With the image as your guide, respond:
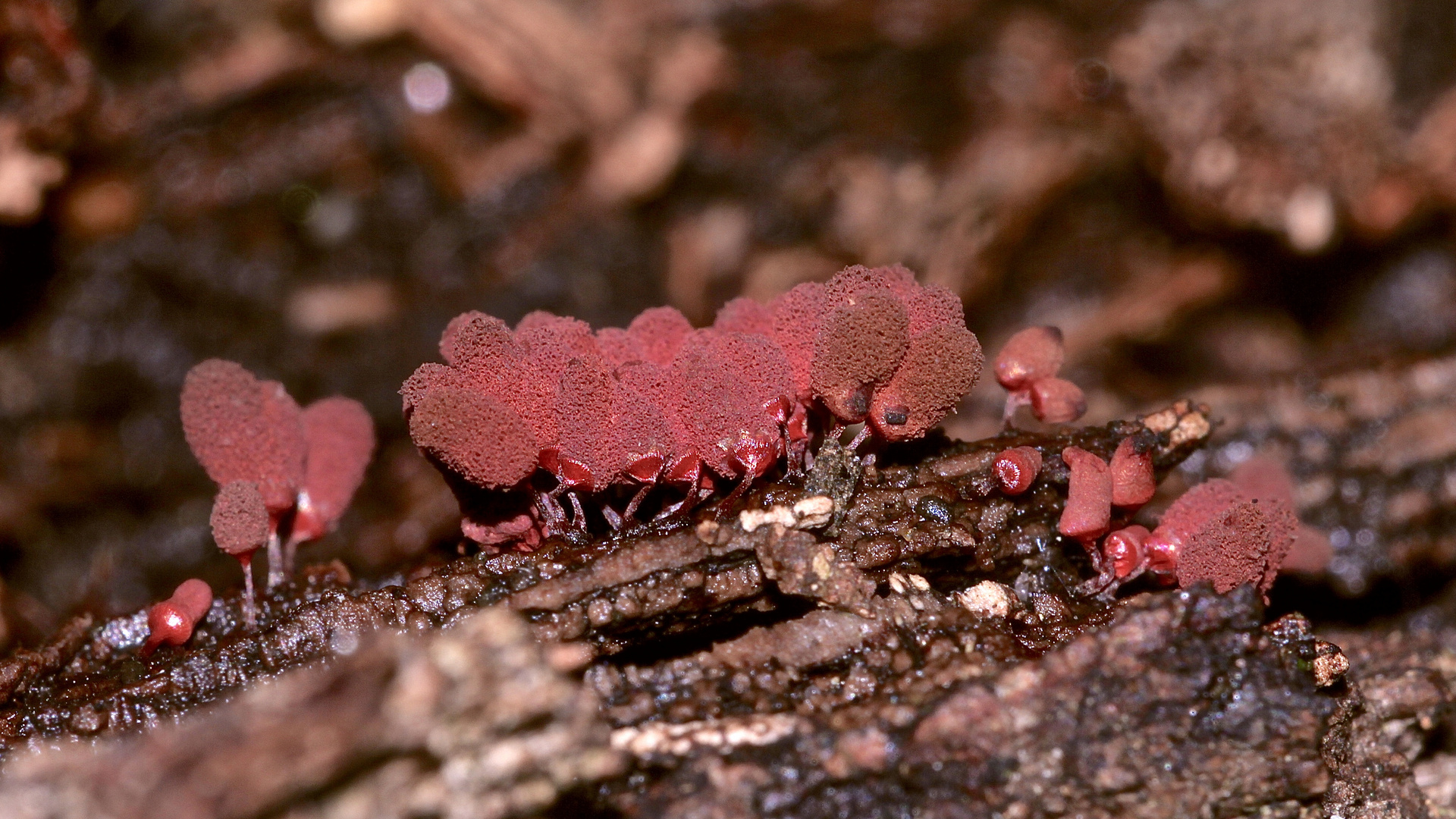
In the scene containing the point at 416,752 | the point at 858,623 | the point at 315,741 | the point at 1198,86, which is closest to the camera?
the point at 315,741

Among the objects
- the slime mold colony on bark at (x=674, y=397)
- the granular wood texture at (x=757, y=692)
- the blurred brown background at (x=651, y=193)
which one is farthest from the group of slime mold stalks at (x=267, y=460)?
the blurred brown background at (x=651, y=193)

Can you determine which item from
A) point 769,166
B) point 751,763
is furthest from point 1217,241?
point 751,763

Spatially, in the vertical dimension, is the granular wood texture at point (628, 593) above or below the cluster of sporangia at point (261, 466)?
below

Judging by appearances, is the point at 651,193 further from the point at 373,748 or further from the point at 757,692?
the point at 373,748

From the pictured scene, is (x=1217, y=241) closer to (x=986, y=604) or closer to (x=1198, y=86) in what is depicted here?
(x=1198, y=86)

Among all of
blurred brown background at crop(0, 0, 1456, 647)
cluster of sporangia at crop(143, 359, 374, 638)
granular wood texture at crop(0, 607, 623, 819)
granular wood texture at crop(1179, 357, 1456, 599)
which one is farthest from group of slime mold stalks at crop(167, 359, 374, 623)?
granular wood texture at crop(1179, 357, 1456, 599)

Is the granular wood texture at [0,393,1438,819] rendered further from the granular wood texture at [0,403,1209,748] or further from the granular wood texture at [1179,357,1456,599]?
the granular wood texture at [1179,357,1456,599]

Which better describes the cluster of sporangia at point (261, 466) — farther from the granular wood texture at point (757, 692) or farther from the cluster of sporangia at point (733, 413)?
the cluster of sporangia at point (733, 413)
